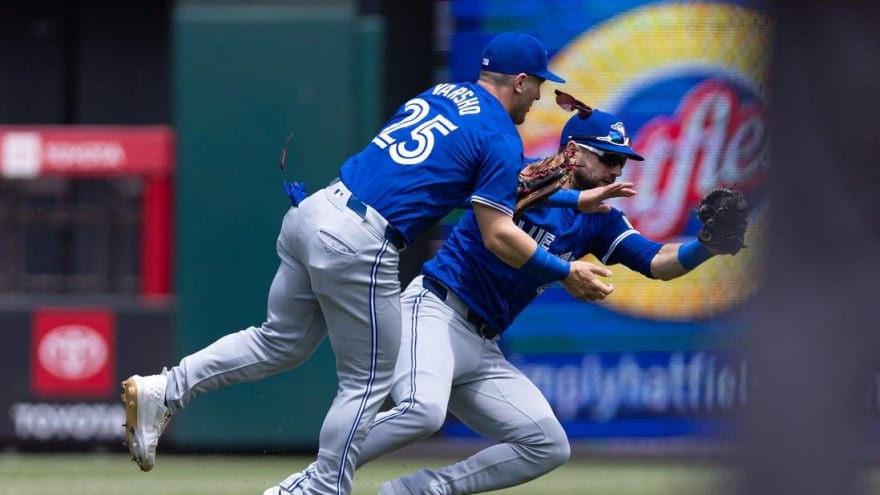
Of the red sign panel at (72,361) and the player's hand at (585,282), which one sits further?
the red sign panel at (72,361)

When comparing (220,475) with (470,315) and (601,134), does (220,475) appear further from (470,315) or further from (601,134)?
(601,134)

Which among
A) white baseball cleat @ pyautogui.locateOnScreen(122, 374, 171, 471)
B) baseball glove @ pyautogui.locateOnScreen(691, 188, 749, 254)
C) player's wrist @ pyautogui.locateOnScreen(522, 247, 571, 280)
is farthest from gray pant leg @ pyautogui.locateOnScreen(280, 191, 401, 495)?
baseball glove @ pyautogui.locateOnScreen(691, 188, 749, 254)

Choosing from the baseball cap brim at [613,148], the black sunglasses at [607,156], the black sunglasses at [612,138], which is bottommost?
the black sunglasses at [607,156]

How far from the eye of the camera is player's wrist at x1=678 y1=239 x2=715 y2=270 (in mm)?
4902

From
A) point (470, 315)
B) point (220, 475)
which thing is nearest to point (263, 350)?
point (470, 315)

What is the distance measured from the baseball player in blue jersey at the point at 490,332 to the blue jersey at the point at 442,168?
38 cm

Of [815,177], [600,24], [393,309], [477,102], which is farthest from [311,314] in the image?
[600,24]

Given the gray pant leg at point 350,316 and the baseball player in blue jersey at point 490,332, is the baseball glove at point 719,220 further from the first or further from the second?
the gray pant leg at point 350,316

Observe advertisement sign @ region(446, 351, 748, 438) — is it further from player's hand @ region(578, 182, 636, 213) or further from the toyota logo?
player's hand @ region(578, 182, 636, 213)

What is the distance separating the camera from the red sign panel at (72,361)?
27.6ft

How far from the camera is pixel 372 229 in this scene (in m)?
4.41

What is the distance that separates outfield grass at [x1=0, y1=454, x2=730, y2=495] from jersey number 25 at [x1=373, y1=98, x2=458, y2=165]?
214 centimetres

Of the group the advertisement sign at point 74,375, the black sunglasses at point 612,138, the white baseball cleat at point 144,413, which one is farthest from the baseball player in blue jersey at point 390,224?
the advertisement sign at point 74,375

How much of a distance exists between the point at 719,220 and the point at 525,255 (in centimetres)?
70
